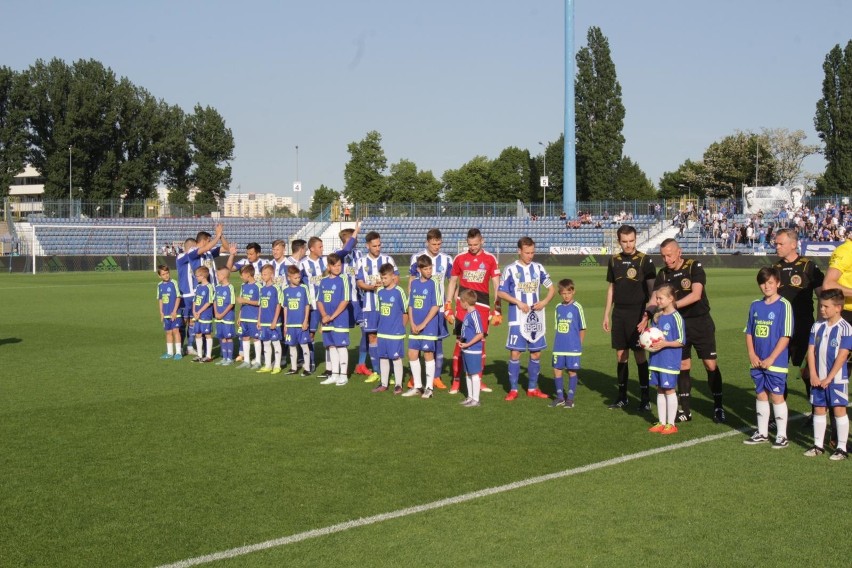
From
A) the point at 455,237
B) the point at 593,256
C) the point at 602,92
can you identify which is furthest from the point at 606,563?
the point at 602,92

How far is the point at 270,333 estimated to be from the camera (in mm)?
13633

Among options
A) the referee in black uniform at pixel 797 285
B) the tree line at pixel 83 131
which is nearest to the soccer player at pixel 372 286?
the referee in black uniform at pixel 797 285

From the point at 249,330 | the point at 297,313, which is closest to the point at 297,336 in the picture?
the point at 297,313

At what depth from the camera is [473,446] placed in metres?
8.42

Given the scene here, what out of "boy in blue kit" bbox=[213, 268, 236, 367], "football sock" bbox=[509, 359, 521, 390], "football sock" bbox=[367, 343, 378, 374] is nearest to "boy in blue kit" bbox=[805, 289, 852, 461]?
"football sock" bbox=[509, 359, 521, 390]

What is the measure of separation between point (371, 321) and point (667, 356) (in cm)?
486

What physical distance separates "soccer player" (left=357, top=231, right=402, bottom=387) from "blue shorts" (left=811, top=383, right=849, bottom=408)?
5801 millimetres

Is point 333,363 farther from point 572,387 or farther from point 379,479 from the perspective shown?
point 379,479

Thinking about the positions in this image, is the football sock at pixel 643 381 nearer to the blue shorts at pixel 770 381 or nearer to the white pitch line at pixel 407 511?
the white pitch line at pixel 407 511

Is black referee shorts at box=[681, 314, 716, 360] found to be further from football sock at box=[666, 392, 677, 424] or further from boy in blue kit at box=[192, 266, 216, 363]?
boy in blue kit at box=[192, 266, 216, 363]

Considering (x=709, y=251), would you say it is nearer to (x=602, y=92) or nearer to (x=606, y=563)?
(x=602, y=92)

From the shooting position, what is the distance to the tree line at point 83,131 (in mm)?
76000

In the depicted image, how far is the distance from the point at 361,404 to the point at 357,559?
17.3 feet

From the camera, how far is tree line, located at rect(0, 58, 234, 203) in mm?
76000
